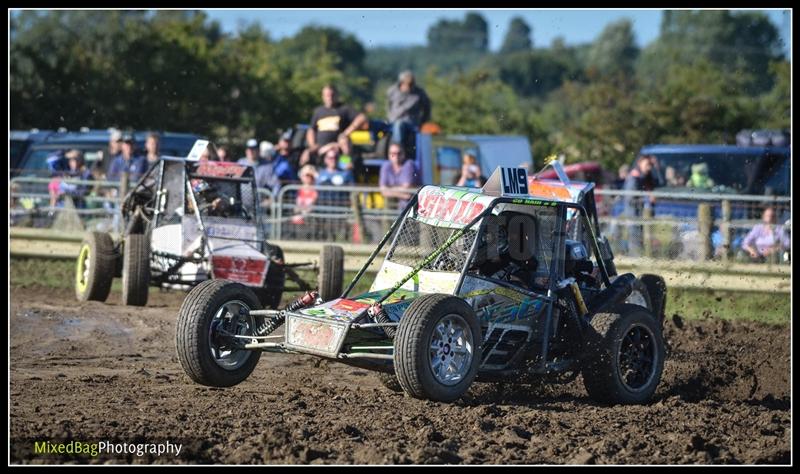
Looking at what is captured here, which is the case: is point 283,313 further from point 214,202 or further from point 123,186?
point 123,186

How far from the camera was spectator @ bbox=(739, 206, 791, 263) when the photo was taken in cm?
1410

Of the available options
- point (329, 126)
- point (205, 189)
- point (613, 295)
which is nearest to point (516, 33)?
point (329, 126)

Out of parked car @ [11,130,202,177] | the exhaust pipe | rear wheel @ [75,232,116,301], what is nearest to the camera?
the exhaust pipe

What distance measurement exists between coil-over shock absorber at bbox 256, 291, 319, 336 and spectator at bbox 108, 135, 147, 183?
27.3ft

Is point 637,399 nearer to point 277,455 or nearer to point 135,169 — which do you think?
point 277,455

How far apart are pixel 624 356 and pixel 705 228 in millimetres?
5993

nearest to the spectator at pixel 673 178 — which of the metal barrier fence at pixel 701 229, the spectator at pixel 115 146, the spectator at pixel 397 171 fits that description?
the metal barrier fence at pixel 701 229

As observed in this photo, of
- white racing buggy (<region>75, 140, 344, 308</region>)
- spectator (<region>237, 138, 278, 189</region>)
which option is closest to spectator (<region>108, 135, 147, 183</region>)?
spectator (<region>237, 138, 278, 189</region>)

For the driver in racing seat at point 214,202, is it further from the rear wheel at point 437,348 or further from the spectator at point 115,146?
the rear wheel at point 437,348

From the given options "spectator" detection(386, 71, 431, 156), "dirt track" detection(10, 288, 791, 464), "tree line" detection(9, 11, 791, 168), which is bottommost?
"dirt track" detection(10, 288, 791, 464)

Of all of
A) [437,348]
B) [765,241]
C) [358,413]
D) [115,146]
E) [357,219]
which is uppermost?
[115,146]

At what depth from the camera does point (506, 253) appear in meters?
8.74

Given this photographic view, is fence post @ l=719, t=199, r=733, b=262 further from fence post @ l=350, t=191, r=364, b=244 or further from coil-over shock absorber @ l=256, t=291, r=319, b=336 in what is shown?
coil-over shock absorber @ l=256, t=291, r=319, b=336

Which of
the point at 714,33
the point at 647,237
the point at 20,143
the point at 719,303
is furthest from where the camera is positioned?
the point at 714,33
